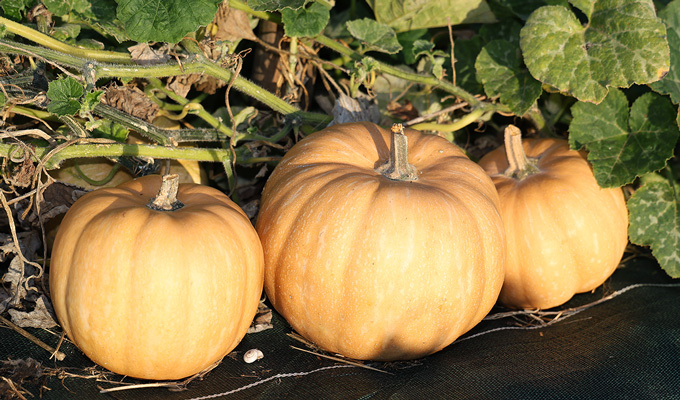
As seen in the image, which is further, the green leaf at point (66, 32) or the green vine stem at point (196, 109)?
the green vine stem at point (196, 109)

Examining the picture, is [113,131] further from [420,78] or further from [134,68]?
[420,78]

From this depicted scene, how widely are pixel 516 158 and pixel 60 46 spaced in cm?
148

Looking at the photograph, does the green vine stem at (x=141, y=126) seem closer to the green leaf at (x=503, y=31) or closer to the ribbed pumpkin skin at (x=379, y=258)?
the ribbed pumpkin skin at (x=379, y=258)

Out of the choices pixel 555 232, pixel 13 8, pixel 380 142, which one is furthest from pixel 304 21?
pixel 555 232

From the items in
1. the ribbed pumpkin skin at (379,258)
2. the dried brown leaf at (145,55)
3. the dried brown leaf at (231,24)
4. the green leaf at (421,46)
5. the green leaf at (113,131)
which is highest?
the dried brown leaf at (231,24)

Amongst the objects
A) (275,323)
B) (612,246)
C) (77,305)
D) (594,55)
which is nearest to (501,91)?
(594,55)

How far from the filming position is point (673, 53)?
7.23ft

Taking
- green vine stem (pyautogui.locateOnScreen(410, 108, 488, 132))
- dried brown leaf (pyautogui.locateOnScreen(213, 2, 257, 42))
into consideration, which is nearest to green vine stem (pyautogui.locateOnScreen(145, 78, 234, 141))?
dried brown leaf (pyautogui.locateOnScreen(213, 2, 257, 42))

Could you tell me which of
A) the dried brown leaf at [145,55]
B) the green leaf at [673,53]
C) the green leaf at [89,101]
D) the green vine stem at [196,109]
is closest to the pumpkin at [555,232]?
the green leaf at [673,53]

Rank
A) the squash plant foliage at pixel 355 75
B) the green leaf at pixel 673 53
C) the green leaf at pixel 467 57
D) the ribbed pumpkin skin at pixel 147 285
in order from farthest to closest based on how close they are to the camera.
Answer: the green leaf at pixel 467 57 → the green leaf at pixel 673 53 → the squash plant foliage at pixel 355 75 → the ribbed pumpkin skin at pixel 147 285

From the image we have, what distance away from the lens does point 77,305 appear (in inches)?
55.6

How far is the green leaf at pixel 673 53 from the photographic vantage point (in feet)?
6.82

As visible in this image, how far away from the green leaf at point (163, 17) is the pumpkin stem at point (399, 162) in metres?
0.62

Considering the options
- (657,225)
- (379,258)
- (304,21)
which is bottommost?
(657,225)
